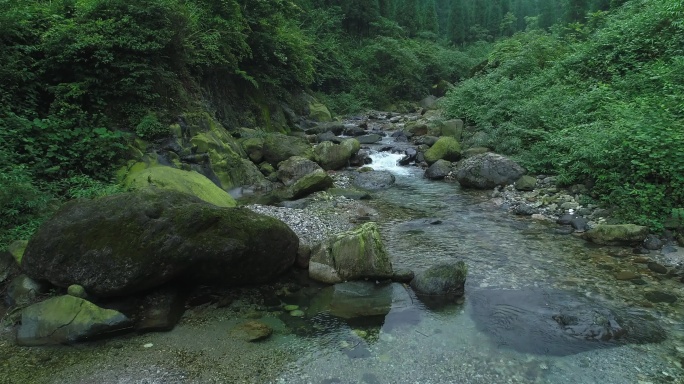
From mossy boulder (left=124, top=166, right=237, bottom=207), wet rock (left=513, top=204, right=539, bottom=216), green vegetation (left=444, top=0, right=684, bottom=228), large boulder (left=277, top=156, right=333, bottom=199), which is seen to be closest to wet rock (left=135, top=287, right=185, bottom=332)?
mossy boulder (left=124, top=166, right=237, bottom=207)

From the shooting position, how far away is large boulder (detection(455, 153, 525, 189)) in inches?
551

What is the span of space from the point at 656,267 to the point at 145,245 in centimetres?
911

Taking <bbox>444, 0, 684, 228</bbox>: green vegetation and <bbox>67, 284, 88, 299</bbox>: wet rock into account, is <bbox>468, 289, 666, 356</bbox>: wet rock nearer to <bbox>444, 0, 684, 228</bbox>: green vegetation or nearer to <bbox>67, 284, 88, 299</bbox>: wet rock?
<bbox>444, 0, 684, 228</bbox>: green vegetation

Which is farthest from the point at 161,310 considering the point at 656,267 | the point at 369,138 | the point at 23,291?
the point at 369,138

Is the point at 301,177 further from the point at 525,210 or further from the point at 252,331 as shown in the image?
the point at 252,331

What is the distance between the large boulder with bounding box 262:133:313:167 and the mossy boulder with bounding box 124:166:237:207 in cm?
559

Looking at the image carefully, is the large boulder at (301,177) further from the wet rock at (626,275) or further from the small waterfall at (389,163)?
the wet rock at (626,275)

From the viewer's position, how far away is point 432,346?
5.77 metres

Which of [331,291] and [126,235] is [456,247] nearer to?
[331,291]

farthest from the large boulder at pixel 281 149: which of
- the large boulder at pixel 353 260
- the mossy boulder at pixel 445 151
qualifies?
the large boulder at pixel 353 260

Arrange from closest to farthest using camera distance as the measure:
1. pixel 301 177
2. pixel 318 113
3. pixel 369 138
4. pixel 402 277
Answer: pixel 402 277
pixel 301 177
pixel 369 138
pixel 318 113

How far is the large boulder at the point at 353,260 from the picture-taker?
7359 mm

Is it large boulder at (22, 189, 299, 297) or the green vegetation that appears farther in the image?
the green vegetation

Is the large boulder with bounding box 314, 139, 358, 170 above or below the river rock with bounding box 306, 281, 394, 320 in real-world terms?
above
